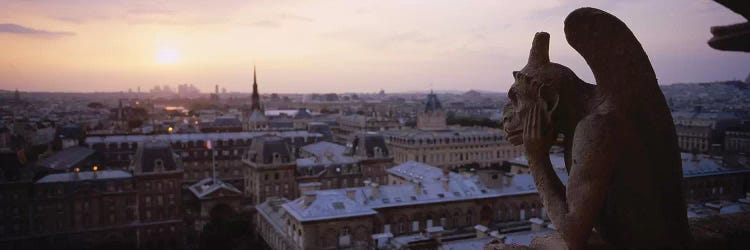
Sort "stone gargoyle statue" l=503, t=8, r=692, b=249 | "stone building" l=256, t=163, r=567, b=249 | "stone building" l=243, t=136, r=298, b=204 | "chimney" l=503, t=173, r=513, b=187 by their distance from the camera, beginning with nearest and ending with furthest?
1. "stone gargoyle statue" l=503, t=8, r=692, b=249
2. "stone building" l=256, t=163, r=567, b=249
3. "chimney" l=503, t=173, r=513, b=187
4. "stone building" l=243, t=136, r=298, b=204

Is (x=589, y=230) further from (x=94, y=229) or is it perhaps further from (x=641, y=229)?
(x=94, y=229)

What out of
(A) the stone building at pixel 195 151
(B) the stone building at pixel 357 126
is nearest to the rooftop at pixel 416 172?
(A) the stone building at pixel 195 151

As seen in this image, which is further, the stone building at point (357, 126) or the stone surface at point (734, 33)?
the stone building at point (357, 126)

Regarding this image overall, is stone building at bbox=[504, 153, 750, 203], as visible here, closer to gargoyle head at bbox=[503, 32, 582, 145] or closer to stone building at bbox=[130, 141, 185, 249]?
stone building at bbox=[130, 141, 185, 249]

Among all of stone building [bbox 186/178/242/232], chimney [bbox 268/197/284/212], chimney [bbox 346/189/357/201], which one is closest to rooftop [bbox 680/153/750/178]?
chimney [bbox 346/189/357/201]

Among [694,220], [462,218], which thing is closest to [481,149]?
[462,218]

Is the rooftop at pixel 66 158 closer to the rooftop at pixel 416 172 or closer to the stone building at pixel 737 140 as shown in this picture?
the rooftop at pixel 416 172
